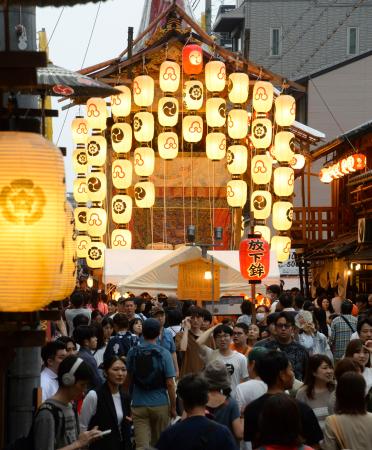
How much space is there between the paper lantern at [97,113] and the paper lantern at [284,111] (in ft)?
15.9

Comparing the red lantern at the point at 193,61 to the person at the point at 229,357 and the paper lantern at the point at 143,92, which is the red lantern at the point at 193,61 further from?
the person at the point at 229,357

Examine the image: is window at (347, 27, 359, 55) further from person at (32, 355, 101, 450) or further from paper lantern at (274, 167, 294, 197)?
person at (32, 355, 101, 450)

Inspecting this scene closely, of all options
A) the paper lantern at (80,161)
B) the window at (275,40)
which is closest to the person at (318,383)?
the paper lantern at (80,161)

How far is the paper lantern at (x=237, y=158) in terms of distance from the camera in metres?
30.3

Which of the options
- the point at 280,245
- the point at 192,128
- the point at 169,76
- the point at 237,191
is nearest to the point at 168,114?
the point at 192,128

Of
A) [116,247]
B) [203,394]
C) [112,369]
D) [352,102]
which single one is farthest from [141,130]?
[203,394]

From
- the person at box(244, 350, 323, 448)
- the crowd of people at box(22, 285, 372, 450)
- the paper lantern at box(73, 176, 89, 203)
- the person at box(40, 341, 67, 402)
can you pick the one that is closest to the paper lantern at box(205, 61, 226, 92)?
the paper lantern at box(73, 176, 89, 203)

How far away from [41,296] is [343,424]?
2204 mm

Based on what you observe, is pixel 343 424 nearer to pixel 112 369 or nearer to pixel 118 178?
pixel 112 369

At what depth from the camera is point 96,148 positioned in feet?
102

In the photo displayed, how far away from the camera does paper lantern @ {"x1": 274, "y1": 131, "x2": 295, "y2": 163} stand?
30.2 m

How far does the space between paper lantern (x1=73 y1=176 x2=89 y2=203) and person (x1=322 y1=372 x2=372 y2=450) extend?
2569 cm

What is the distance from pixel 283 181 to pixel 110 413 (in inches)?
854

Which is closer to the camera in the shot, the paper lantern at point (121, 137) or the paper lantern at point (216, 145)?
the paper lantern at point (216, 145)
